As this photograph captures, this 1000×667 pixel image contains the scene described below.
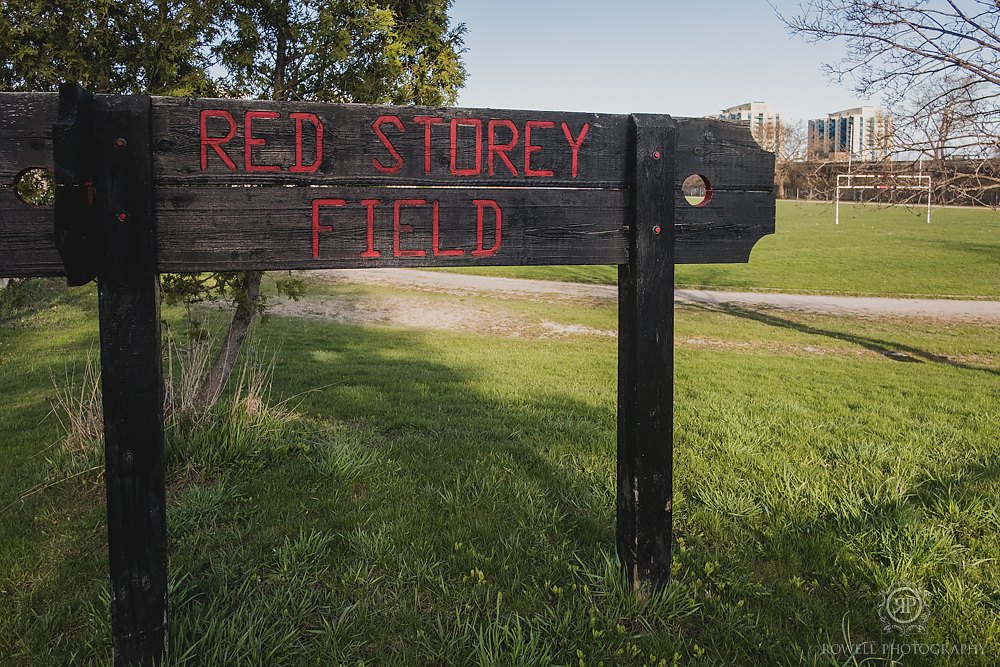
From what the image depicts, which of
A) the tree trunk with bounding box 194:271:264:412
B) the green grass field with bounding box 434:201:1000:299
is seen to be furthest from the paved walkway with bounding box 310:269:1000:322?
the tree trunk with bounding box 194:271:264:412

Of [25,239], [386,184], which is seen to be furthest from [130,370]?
[386,184]

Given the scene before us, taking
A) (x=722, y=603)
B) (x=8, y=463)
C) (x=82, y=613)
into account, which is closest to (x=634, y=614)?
(x=722, y=603)

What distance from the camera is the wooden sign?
2361 mm

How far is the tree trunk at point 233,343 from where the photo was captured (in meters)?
5.30

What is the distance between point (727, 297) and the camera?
18.2 meters

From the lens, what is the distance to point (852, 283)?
2097 centimetres

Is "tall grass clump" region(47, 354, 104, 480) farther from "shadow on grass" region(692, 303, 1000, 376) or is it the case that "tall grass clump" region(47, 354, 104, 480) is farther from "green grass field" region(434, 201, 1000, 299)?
"green grass field" region(434, 201, 1000, 299)

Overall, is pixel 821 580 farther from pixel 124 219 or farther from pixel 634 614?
pixel 124 219

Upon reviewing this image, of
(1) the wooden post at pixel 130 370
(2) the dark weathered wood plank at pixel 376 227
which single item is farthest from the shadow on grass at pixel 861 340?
(1) the wooden post at pixel 130 370

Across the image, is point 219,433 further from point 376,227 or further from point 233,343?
point 376,227

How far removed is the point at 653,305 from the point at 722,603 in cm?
122

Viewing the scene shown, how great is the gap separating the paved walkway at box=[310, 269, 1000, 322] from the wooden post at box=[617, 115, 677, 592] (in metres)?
11.7

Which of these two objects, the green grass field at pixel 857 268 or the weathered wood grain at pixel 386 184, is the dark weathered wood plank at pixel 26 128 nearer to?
the weathered wood grain at pixel 386 184

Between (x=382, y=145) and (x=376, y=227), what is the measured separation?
30 centimetres
